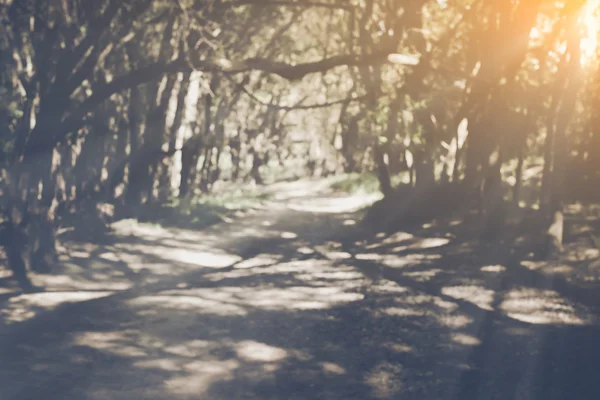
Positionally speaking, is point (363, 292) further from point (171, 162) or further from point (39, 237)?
point (171, 162)

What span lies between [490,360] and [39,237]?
33.2 feet

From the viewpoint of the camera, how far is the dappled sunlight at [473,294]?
11133mm

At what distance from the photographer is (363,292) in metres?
12.4

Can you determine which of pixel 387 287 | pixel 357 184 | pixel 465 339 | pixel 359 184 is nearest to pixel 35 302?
pixel 387 287

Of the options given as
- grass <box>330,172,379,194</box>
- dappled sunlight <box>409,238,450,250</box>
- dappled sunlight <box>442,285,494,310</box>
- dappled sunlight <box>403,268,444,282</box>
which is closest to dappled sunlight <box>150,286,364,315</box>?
dappled sunlight <box>442,285,494,310</box>

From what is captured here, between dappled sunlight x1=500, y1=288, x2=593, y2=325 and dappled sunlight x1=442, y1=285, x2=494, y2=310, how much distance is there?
0.81ft

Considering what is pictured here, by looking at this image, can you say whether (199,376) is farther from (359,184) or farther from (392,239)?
(359,184)

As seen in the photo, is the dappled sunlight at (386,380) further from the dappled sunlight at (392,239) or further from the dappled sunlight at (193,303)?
the dappled sunlight at (392,239)

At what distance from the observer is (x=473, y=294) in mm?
11852

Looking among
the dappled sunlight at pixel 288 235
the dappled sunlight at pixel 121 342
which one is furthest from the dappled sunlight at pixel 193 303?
the dappled sunlight at pixel 288 235

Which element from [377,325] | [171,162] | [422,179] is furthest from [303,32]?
[377,325]

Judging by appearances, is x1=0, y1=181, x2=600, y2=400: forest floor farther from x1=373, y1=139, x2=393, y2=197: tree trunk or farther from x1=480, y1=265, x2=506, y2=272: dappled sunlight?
x1=373, y1=139, x2=393, y2=197: tree trunk

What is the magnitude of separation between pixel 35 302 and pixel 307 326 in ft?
14.9

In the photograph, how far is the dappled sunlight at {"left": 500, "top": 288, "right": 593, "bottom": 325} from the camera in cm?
992
